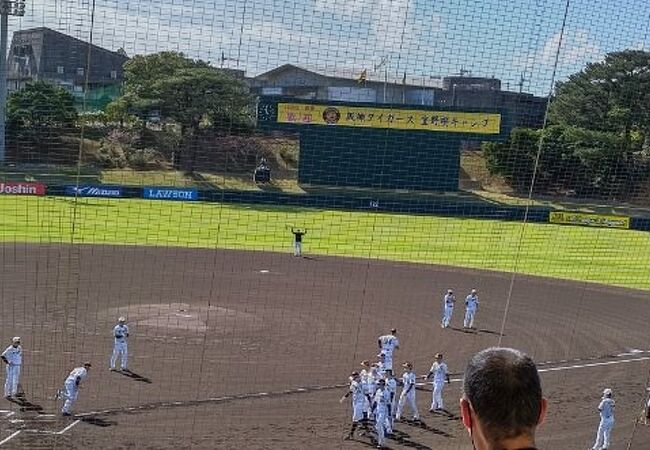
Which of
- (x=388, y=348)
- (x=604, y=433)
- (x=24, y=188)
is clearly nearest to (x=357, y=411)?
(x=388, y=348)

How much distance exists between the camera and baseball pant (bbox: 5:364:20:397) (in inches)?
440

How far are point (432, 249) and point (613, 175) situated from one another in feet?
43.7

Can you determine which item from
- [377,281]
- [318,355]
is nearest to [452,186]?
[377,281]

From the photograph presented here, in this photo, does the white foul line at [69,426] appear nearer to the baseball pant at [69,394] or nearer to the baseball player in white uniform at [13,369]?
the baseball pant at [69,394]

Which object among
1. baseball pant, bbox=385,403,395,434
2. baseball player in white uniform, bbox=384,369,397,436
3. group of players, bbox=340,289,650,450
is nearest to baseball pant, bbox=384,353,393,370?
group of players, bbox=340,289,650,450

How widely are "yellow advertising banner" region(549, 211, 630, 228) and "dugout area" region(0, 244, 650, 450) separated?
7974 millimetres

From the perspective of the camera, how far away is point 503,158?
22578 mm

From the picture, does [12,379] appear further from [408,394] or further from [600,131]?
[600,131]

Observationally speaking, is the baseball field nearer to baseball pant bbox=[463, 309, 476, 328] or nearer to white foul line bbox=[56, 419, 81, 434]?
white foul line bbox=[56, 419, 81, 434]

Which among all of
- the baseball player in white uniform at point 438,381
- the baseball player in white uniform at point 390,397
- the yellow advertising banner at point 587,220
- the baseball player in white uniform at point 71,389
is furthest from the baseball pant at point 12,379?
the yellow advertising banner at point 587,220

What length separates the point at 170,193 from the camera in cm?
2700

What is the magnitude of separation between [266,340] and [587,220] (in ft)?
65.6

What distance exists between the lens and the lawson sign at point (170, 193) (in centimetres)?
2662

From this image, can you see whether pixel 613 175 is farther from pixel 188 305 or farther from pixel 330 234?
pixel 330 234
